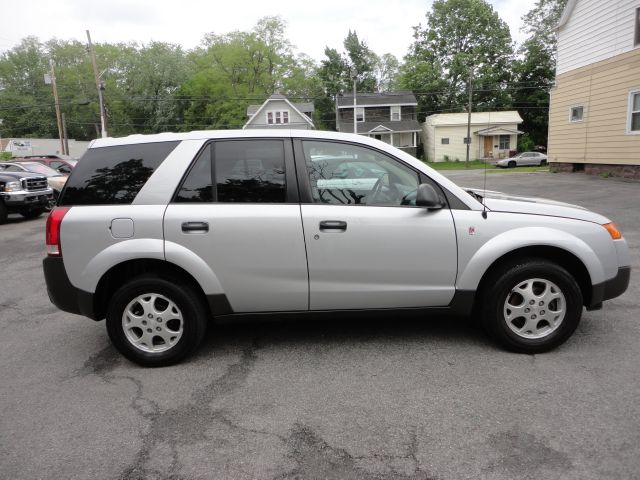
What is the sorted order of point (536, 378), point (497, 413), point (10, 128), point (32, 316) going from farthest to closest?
point (10, 128) < point (32, 316) < point (536, 378) < point (497, 413)

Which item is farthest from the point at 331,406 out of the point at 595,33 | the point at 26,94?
the point at 26,94

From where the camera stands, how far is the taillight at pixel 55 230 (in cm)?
359

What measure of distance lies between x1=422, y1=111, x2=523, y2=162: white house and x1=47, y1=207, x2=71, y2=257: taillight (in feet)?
157

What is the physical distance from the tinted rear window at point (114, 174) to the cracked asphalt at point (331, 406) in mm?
1341

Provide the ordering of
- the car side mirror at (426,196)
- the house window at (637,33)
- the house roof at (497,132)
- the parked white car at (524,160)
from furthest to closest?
the house roof at (497,132)
the parked white car at (524,160)
the house window at (637,33)
the car side mirror at (426,196)

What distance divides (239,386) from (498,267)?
7.08 feet

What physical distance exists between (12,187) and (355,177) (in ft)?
41.6

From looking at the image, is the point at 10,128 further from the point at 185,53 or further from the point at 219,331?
the point at 219,331

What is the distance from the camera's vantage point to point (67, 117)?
6919cm

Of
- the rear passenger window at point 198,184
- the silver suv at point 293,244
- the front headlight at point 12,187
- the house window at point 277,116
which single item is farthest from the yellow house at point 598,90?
the house window at point 277,116

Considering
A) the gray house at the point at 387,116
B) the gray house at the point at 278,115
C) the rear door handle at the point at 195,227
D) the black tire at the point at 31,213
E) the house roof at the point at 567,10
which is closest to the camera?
A: the rear door handle at the point at 195,227

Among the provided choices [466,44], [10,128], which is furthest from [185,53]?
[466,44]

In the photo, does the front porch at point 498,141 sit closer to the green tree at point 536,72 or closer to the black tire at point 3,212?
the green tree at point 536,72

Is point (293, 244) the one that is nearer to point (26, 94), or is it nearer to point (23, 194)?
point (23, 194)
